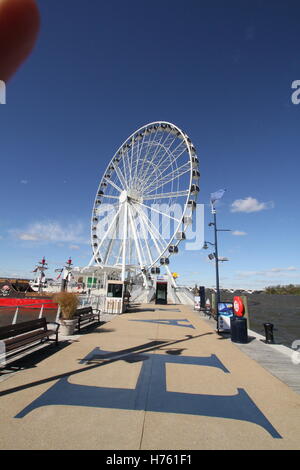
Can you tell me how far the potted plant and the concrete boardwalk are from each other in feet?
6.30

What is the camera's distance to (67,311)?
10094 mm

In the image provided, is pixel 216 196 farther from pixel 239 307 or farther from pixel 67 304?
pixel 67 304

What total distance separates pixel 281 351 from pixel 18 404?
828 cm

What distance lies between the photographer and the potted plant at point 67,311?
10031 millimetres

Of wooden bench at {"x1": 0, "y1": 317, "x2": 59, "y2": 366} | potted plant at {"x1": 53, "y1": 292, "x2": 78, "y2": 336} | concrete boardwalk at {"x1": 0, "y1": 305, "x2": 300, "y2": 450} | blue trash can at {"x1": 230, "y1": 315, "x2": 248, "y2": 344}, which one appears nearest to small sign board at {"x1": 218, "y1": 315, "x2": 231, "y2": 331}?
blue trash can at {"x1": 230, "y1": 315, "x2": 248, "y2": 344}

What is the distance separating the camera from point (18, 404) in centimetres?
449

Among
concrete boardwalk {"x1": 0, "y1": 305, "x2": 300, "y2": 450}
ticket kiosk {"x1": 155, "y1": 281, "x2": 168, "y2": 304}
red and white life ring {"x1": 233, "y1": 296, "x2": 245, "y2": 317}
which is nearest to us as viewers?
concrete boardwalk {"x1": 0, "y1": 305, "x2": 300, "y2": 450}

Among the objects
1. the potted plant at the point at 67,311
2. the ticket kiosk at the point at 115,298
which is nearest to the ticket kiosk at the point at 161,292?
the ticket kiosk at the point at 115,298

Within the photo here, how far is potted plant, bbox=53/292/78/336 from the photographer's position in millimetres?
10031

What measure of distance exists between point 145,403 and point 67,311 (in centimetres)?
622

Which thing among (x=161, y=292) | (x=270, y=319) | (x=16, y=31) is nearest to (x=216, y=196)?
(x=161, y=292)

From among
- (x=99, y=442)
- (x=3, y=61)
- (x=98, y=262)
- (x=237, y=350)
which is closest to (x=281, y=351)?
(x=237, y=350)

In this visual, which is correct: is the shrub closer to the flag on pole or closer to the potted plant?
the potted plant
